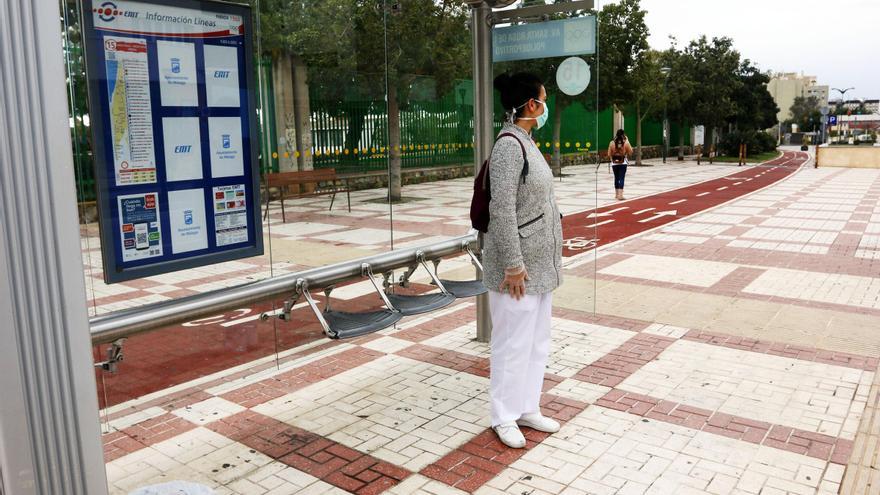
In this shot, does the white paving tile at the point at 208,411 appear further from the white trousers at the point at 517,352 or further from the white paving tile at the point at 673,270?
the white paving tile at the point at 673,270

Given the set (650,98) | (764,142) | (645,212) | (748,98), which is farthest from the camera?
(764,142)

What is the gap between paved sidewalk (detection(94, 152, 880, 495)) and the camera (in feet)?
12.0

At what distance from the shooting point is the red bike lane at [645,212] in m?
6.84

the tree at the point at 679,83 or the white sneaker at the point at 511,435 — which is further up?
the tree at the point at 679,83

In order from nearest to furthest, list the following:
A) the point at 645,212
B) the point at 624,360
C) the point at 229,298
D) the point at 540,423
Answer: the point at 229,298, the point at 540,423, the point at 624,360, the point at 645,212

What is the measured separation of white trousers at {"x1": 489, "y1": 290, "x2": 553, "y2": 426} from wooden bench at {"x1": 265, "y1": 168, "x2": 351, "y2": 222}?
1351 millimetres

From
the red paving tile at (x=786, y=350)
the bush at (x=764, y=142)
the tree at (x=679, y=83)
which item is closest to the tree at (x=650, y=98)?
the tree at (x=679, y=83)

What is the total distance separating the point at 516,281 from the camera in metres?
3.80

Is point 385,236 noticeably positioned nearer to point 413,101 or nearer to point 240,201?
point 413,101

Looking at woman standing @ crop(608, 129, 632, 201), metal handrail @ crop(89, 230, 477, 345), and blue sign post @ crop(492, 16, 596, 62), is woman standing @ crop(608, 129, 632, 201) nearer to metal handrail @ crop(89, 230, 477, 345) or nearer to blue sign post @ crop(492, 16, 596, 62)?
blue sign post @ crop(492, 16, 596, 62)

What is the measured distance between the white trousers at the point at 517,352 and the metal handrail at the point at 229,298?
113cm

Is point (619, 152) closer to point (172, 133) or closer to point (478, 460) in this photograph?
point (478, 460)

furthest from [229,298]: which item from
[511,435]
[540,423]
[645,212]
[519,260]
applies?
[645,212]

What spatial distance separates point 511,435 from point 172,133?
2377 mm
